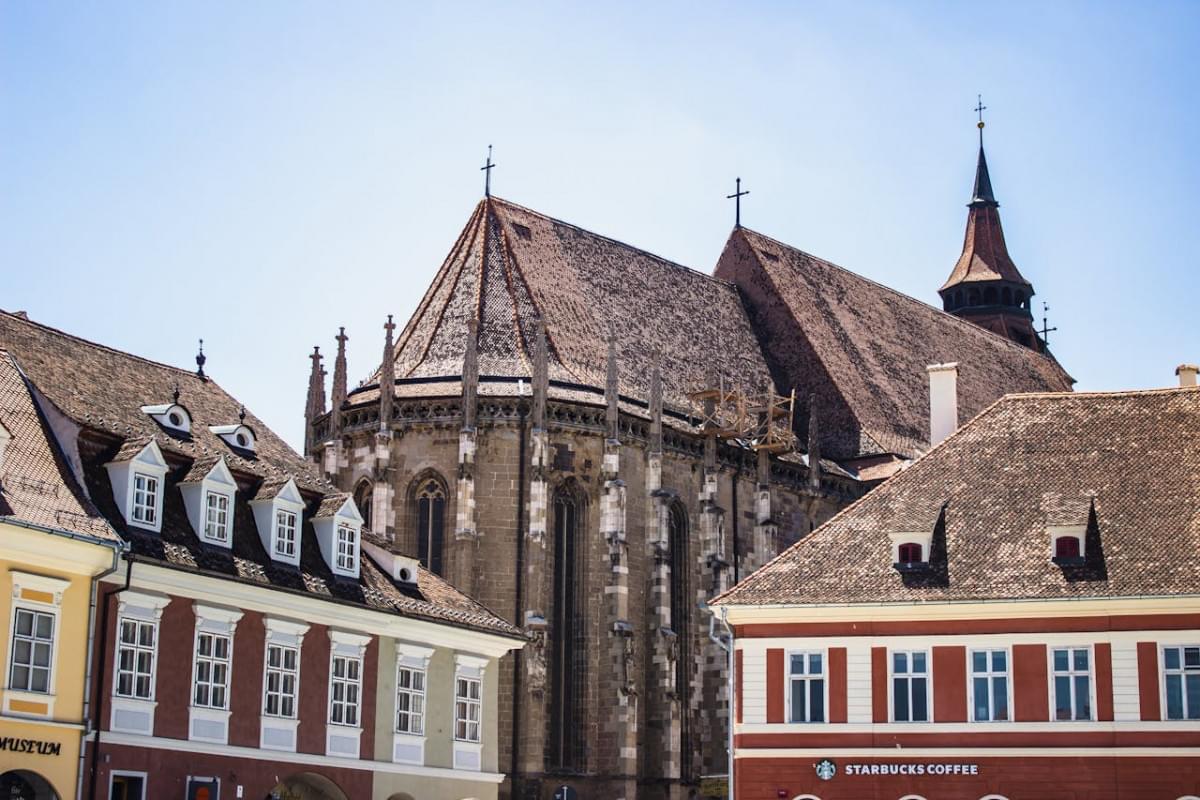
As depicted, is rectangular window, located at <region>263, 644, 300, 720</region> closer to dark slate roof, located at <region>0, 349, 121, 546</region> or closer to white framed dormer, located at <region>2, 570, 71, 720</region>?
dark slate roof, located at <region>0, 349, 121, 546</region>

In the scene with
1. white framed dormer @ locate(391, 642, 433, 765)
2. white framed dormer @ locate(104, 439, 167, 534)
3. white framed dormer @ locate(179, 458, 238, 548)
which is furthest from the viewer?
white framed dormer @ locate(391, 642, 433, 765)

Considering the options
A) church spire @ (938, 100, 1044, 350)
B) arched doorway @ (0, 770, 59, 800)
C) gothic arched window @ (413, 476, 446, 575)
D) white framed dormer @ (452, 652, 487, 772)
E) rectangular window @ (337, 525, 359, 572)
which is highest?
church spire @ (938, 100, 1044, 350)

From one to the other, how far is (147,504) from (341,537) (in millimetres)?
5618

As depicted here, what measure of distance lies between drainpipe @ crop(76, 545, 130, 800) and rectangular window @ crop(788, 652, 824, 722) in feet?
43.5

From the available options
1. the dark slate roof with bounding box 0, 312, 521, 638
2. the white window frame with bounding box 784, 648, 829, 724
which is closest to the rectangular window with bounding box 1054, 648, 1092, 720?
the white window frame with bounding box 784, 648, 829, 724

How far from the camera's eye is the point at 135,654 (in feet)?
108

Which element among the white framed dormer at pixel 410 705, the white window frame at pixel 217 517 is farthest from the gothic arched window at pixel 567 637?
the white window frame at pixel 217 517

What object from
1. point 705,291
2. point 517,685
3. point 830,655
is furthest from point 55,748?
point 705,291

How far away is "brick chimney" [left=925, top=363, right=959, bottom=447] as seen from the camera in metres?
46.2

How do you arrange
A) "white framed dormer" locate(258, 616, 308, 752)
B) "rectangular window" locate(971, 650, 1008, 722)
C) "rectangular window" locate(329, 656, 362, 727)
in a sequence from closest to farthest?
"white framed dormer" locate(258, 616, 308, 752), "rectangular window" locate(971, 650, 1008, 722), "rectangular window" locate(329, 656, 362, 727)

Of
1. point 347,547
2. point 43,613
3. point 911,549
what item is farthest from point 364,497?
point 43,613

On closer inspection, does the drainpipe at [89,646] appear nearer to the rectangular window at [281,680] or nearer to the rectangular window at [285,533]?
the rectangular window at [281,680]

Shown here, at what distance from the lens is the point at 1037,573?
36.8 m

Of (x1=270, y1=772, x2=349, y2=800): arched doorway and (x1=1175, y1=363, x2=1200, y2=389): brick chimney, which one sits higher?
(x1=1175, y1=363, x2=1200, y2=389): brick chimney
